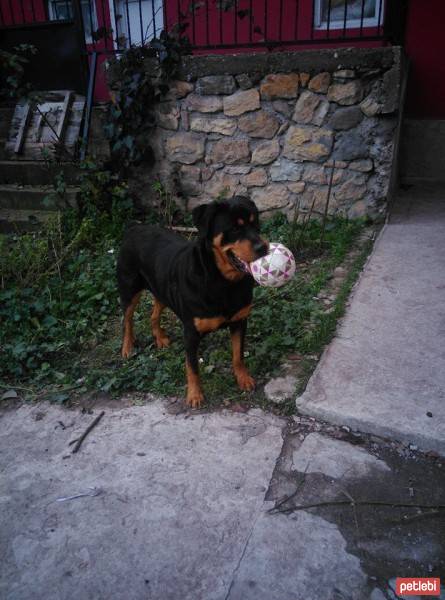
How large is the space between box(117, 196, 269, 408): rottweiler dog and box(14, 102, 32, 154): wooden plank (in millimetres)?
3977

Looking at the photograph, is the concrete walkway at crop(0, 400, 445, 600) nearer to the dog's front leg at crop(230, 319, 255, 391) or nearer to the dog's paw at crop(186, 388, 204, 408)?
the dog's paw at crop(186, 388, 204, 408)

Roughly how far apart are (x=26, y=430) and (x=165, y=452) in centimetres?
97

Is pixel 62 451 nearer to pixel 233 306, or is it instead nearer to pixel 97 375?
pixel 97 375

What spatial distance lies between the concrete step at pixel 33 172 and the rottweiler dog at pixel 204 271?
3180 mm

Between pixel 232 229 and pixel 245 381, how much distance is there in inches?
43.0

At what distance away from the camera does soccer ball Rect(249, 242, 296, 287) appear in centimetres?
273

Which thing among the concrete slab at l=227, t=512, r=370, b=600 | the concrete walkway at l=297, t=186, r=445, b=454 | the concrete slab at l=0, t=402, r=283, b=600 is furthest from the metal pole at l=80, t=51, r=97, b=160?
the concrete slab at l=227, t=512, r=370, b=600

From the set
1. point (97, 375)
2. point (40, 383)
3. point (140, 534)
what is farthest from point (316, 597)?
point (40, 383)

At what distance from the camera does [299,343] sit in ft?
11.6

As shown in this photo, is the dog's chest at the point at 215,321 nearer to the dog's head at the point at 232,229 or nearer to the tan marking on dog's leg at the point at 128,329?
the dog's head at the point at 232,229

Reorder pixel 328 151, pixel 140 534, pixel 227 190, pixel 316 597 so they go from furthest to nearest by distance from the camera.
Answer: pixel 227 190 → pixel 328 151 → pixel 140 534 → pixel 316 597

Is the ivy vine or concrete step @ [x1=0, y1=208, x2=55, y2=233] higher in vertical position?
the ivy vine

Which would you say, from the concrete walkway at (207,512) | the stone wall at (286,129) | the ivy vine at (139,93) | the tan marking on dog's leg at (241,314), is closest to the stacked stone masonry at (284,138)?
the stone wall at (286,129)

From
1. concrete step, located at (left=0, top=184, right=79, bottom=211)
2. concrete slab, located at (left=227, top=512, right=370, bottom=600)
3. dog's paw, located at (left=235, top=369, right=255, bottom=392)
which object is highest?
concrete step, located at (left=0, top=184, right=79, bottom=211)
